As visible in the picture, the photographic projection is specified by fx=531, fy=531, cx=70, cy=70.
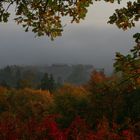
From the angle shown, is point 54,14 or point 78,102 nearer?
point 54,14

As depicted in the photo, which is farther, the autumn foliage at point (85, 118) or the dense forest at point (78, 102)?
the autumn foliage at point (85, 118)

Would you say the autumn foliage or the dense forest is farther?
the autumn foliage

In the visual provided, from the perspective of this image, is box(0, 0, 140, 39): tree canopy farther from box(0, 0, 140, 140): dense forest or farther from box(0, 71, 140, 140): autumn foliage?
box(0, 71, 140, 140): autumn foliage

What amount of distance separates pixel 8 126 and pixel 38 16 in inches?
1138

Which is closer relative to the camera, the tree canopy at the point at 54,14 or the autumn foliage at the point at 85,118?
the tree canopy at the point at 54,14

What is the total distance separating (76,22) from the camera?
10555mm

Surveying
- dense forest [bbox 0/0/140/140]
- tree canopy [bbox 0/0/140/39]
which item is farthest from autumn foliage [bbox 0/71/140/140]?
tree canopy [bbox 0/0/140/39]

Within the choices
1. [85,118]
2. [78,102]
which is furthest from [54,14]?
[78,102]

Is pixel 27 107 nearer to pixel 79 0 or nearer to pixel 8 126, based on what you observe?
pixel 8 126

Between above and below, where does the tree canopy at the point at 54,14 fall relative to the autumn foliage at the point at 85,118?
above

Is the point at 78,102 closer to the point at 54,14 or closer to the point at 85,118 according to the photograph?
the point at 85,118

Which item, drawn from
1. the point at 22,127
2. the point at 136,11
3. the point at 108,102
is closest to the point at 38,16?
the point at 136,11

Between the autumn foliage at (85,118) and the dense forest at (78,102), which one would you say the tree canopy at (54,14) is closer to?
the dense forest at (78,102)

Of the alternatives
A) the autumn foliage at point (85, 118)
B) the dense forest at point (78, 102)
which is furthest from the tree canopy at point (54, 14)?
the autumn foliage at point (85, 118)
